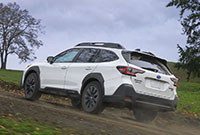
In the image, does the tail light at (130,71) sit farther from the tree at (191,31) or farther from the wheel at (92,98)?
the tree at (191,31)

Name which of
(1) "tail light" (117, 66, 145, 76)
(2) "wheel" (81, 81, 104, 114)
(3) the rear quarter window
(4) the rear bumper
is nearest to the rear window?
(1) "tail light" (117, 66, 145, 76)

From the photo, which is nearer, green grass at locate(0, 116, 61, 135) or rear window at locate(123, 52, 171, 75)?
green grass at locate(0, 116, 61, 135)

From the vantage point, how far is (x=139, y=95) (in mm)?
7441

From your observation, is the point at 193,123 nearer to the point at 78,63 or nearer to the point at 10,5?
the point at 78,63

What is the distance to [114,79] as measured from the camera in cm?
752

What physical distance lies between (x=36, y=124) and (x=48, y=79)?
4.09 m

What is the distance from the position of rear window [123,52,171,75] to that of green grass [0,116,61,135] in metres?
3.00

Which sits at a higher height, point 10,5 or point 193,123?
point 10,5

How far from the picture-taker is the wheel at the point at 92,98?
7.80 meters

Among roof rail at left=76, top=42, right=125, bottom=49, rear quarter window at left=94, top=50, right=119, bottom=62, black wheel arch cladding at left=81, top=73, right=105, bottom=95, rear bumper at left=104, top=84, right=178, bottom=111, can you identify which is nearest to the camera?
rear bumper at left=104, top=84, right=178, bottom=111

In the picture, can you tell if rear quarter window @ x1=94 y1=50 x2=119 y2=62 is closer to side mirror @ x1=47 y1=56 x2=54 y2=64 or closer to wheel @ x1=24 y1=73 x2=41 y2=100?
side mirror @ x1=47 y1=56 x2=54 y2=64

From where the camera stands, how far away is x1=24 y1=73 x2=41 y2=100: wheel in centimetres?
980

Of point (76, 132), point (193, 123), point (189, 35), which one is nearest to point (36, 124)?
point (76, 132)

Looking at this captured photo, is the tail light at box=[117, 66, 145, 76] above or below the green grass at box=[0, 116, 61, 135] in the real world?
above
